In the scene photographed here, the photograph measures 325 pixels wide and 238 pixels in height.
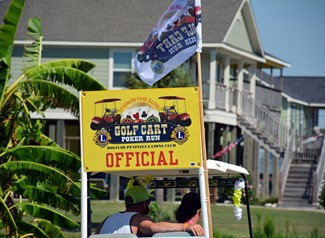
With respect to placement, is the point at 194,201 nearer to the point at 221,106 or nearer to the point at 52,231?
the point at 52,231

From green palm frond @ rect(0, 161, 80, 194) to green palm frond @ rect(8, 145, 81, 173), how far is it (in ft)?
0.50

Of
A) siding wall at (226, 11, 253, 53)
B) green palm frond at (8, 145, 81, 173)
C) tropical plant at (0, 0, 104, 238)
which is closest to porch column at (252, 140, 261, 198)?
siding wall at (226, 11, 253, 53)

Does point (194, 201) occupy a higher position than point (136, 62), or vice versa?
point (136, 62)

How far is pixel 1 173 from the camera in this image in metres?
16.9

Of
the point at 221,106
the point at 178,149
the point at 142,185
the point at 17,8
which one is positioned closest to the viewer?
the point at 178,149

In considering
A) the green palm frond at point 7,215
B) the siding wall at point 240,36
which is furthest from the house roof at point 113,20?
the green palm frond at point 7,215

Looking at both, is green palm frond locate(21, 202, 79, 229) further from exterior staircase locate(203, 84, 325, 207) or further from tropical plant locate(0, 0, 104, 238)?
exterior staircase locate(203, 84, 325, 207)

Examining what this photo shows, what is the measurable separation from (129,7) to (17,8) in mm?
24885

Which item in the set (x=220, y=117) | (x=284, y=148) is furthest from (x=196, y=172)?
(x=284, y=148)

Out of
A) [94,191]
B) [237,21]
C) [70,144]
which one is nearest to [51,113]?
[70,144]

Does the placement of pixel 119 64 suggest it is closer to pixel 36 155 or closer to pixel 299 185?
pixel 299 185

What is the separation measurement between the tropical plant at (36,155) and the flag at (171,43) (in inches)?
178

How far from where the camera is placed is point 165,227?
34.6 ft

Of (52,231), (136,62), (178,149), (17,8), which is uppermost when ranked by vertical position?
(17,8)
